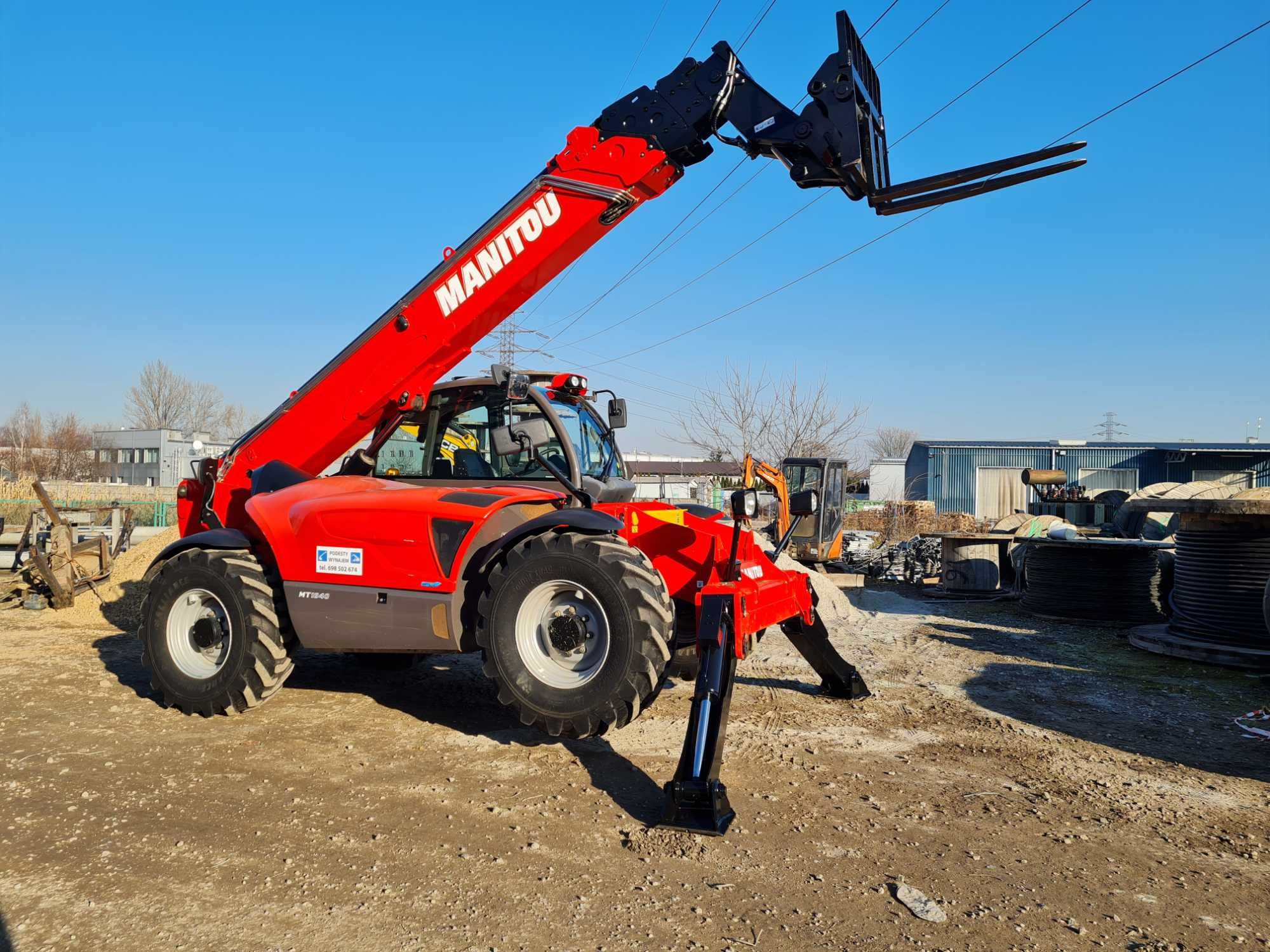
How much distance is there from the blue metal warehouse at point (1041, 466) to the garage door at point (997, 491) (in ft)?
0.10

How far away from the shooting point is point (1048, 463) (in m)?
41.0

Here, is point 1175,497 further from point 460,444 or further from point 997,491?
point 997,491

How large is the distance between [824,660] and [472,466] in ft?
10.1

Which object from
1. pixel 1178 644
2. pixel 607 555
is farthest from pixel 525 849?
pixel 1178 644

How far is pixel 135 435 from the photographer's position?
64.2 metres

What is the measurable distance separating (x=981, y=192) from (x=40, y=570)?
36.0 ft

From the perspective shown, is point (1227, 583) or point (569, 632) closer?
point (569, 632)

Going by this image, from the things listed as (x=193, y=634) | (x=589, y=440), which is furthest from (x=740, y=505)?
(x=193, y=634)

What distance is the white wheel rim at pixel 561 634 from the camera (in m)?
4.98

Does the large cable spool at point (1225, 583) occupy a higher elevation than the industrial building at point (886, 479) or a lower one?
lower

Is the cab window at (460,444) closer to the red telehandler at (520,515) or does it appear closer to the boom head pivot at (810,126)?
the red telehandler at (520,515)

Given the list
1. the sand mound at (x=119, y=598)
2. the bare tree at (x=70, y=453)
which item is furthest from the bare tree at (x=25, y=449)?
the sand mound at (x=119, y=598)

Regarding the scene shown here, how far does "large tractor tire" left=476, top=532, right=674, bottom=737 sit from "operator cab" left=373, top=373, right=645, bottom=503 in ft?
3.51

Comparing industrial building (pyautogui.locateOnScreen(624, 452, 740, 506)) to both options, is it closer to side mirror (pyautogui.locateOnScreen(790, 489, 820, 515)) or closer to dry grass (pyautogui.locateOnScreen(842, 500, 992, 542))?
dry grass (pyautogui.locateOnScreen(842, 500, 992, 542))
